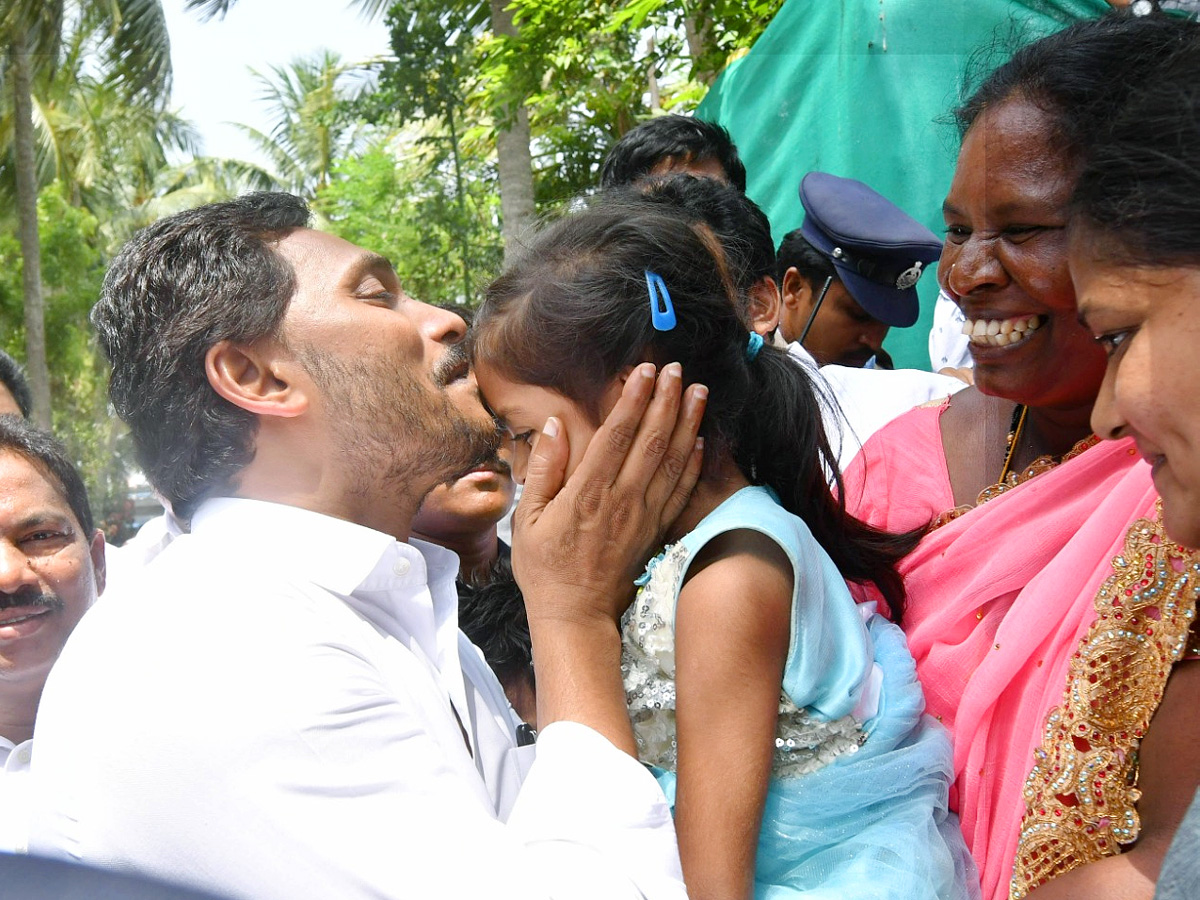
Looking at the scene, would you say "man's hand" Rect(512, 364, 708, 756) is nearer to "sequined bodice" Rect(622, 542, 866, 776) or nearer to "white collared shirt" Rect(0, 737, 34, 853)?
"sequined bodice" Rect(622, 542, 866, 776)

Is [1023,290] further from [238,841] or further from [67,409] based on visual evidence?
[67,409]

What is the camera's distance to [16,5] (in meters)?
15.7

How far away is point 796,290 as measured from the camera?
4055 mm

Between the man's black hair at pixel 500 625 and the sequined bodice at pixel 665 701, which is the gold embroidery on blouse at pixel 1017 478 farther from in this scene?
the man's black hair at pixel 500 625

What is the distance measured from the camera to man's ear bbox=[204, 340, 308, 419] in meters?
2.19

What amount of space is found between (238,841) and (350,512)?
787mm

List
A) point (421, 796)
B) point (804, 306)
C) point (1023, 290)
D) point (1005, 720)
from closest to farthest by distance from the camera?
1. point (421, 796)
2. point (1005, 720)
3. point (1023, 290)
4. point (804, 306)

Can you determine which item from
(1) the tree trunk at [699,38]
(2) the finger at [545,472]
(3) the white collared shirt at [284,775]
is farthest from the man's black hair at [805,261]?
(1) the tree trunk at [699,38]

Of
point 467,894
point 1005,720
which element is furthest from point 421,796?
point 1005,720

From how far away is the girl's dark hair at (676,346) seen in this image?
2109mm

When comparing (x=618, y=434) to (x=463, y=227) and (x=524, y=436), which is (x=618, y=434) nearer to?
(x=524, y=436)

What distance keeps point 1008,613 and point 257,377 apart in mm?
1416

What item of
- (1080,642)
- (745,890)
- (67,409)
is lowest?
(67,409)

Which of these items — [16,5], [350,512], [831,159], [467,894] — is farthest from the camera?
[16,5]
